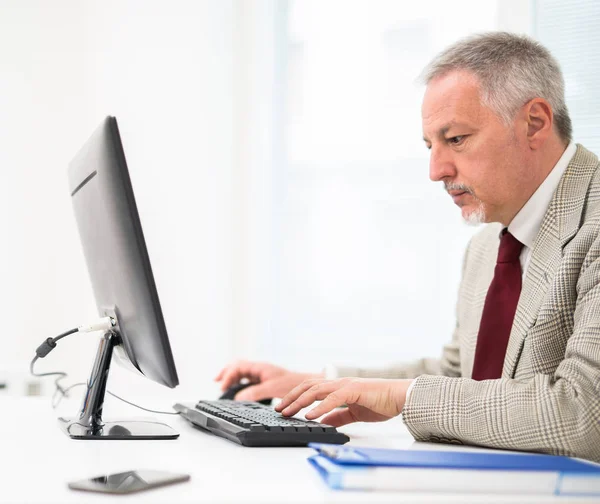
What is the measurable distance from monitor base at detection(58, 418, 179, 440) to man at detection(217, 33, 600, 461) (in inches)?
8.2

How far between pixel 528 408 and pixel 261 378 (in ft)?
2.68

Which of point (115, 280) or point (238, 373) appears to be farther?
point (238, 373)

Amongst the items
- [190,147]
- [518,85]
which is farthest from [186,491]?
[190,147]

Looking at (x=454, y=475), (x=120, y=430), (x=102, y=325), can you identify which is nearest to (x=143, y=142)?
(x=102, y=325)

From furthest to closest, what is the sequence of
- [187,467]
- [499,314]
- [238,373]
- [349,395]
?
[238,373] < [499,314] < [349,395] < [187,467]

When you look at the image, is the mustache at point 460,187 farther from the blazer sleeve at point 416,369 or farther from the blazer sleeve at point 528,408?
the blazer sleeve at point 528,408

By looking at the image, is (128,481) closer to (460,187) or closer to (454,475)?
(454,475)

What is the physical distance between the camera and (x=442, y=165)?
1483 mm

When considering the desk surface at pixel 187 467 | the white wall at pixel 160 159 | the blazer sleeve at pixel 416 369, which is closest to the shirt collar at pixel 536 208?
the blazer sleeve at pixel 416 369

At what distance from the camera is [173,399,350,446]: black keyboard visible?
39.2 inches

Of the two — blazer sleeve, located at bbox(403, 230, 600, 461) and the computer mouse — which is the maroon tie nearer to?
blazer sleeve, located at bbox(403, 230, 600, 461)

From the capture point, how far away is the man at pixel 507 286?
1016 millimetres

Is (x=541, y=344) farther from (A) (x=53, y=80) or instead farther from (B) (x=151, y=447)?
(A) (x=53, y=80)

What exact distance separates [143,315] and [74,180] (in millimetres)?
407
